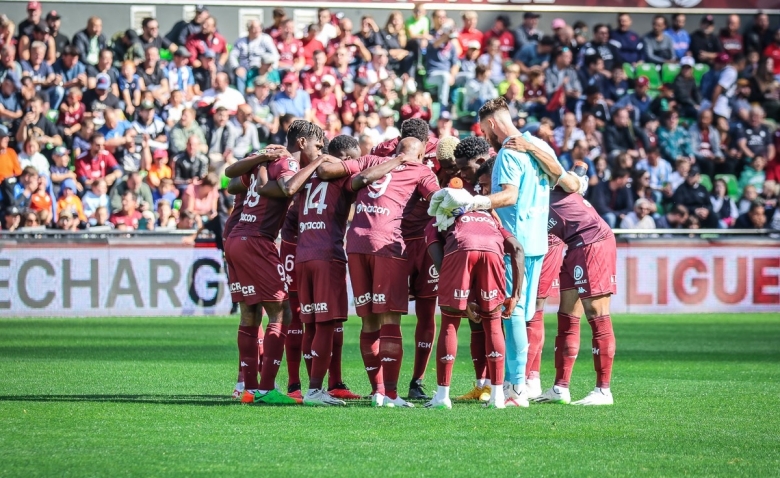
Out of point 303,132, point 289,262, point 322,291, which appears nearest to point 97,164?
point 289,262

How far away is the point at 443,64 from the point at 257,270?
16432 millimetres

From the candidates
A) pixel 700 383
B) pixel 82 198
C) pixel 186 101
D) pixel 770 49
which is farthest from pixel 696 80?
pixel 700 383

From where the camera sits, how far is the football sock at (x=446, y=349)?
30.7 ft

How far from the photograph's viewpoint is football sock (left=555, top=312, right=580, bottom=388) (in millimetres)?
9930

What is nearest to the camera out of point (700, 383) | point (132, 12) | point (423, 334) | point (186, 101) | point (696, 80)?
point (423, 334)

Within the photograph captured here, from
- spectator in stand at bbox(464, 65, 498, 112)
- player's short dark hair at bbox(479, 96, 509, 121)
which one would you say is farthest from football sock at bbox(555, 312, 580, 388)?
spectator in stand at bbox(464, 65, 498, 112)

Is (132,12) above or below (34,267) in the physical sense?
above

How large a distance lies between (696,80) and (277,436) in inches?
874

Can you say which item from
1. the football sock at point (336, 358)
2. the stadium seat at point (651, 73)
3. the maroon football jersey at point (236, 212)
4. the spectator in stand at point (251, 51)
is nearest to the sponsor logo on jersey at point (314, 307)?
the football sock at point (336, 358)

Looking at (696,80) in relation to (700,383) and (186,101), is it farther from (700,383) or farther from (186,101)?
(700,383)

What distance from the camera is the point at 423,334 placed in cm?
1038

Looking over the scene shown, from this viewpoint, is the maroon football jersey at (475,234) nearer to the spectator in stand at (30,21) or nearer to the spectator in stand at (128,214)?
the spectator in stand at (128,214)

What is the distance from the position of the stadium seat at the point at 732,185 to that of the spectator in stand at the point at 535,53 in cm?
467

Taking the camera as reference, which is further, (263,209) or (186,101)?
(186,101)
